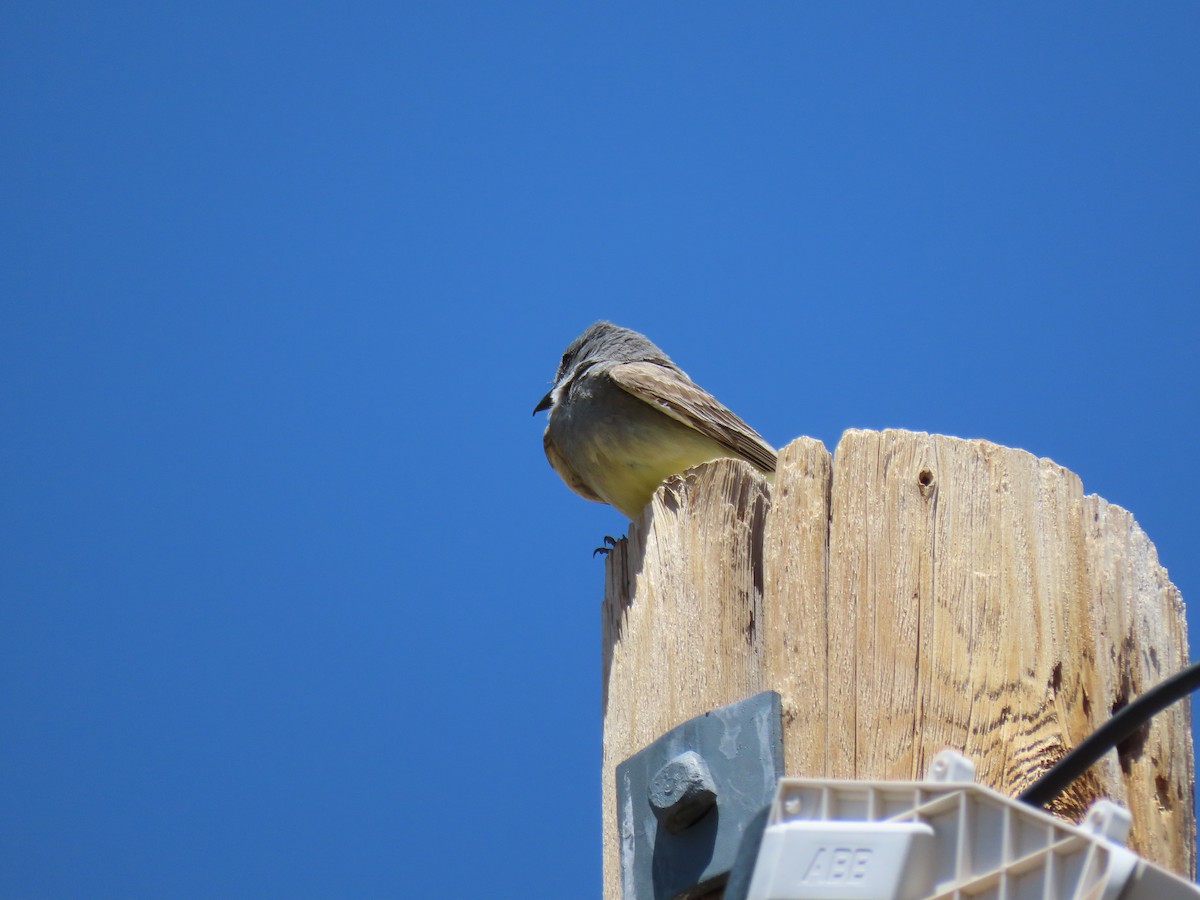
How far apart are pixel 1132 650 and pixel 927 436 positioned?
1.83 ft

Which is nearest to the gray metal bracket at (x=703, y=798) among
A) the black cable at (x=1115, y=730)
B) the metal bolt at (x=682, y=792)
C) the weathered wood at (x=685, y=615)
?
the metal bolt at (x=682, y=792)

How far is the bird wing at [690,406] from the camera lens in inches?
229

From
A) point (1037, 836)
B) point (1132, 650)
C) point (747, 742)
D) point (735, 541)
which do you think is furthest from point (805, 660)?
point (1037, 836)

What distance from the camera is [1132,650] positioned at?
8.02ft

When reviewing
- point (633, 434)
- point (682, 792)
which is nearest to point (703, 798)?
point (682, 792)

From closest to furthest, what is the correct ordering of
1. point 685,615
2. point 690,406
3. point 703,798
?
point 703,798 < point 685,615 < point 690,406

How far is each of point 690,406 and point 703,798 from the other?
146 inches

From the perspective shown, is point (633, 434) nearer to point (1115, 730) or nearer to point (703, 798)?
point (703, 798)

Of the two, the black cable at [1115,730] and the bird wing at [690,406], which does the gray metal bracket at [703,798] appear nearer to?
the black cable at [1115,730]

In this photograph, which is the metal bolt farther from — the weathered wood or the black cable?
the black cable

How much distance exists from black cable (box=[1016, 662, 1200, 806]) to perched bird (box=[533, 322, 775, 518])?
3873 millimetres

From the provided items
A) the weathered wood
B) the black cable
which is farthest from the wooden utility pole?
the black cable

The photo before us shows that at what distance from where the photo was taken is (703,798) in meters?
2.31

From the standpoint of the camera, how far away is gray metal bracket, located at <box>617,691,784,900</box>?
2.27 m
